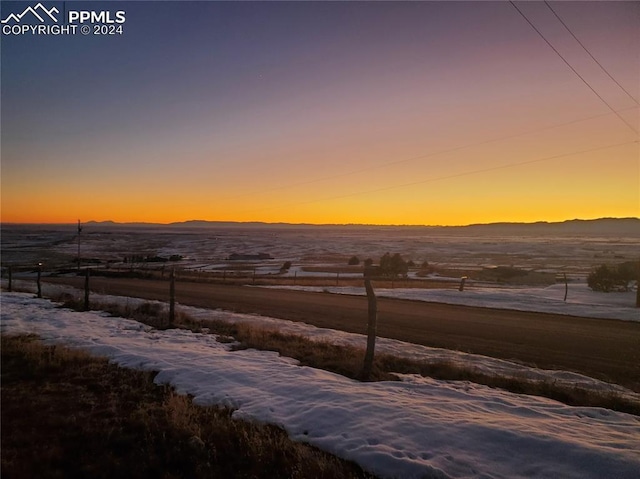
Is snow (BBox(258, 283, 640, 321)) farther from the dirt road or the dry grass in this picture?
the dry grass

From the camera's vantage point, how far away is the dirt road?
13.8 m

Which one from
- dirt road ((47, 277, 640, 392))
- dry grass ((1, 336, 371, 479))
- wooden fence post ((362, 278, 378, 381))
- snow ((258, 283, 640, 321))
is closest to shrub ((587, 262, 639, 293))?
snow ((258, 283, 640, 321))

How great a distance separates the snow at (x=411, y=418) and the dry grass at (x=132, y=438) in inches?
19.7

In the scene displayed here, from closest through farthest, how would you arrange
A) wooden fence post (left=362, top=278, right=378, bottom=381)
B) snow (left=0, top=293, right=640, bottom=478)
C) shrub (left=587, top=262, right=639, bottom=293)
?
snow (left=0, top=293, right=640, bottom=478), wooden fence post (left=362, top=278, right=378, bottom=381), shrub (left=587, top=262, right=639, bottom=293)

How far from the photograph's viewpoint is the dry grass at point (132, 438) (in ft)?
18.8

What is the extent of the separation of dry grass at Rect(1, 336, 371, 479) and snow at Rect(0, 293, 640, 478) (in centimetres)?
50

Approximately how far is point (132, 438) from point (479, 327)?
15666mm

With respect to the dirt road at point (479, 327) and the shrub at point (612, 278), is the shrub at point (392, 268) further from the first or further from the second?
the dirt road at point (479, 327)

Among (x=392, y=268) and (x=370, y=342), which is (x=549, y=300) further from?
(x=392, y=268)

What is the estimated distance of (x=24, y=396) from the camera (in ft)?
26.6

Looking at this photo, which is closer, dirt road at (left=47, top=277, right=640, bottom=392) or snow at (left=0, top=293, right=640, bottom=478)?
snow at (left=0, top=293, right=640, bottom=478)

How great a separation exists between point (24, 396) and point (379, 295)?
80.3ft

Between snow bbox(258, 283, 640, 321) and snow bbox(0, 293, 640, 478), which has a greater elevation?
snow bbox(0, 293, 640, 478)

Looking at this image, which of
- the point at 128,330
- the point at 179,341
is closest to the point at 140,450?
the point at 179,341
